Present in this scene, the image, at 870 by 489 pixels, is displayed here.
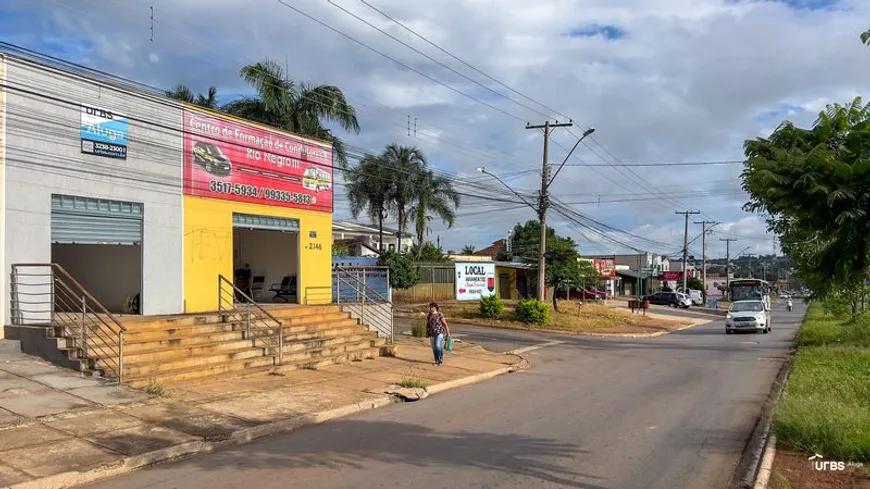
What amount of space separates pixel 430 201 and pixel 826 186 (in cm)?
3971

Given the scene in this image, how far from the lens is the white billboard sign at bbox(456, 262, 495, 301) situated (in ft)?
135

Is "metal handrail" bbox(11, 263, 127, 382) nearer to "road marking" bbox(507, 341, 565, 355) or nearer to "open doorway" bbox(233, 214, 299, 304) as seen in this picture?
"open doorway" bbox(233, 214, 299, 304)

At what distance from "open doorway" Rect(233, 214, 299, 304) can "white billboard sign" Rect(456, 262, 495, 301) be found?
19.7 metres

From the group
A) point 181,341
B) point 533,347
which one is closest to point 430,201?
point 533,347

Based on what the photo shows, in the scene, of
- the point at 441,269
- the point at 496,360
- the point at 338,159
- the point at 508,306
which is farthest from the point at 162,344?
the point at 441,269

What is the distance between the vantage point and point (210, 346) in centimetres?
1392

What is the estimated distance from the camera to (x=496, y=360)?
17969 millimetres

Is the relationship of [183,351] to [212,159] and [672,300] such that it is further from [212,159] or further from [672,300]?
[672,300]

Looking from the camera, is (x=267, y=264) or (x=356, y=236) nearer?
(x=267, y=264)

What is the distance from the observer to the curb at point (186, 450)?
6741 millimetres

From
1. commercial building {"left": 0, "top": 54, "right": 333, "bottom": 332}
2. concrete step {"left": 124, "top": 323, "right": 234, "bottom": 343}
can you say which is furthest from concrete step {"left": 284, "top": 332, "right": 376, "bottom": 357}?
commercial building {"left": 0, "top": 54, "right": 333, "bottom": 332}

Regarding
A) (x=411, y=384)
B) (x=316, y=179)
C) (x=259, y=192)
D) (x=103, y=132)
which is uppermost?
(x=103, y=132)

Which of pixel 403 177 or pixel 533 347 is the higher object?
pixel 403 177

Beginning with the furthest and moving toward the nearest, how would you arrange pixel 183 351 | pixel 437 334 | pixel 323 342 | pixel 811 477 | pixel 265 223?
pixel 265 223 < pixel 437 334 < pixel 323 342 < pixel 183 351 < pixel 811 477
